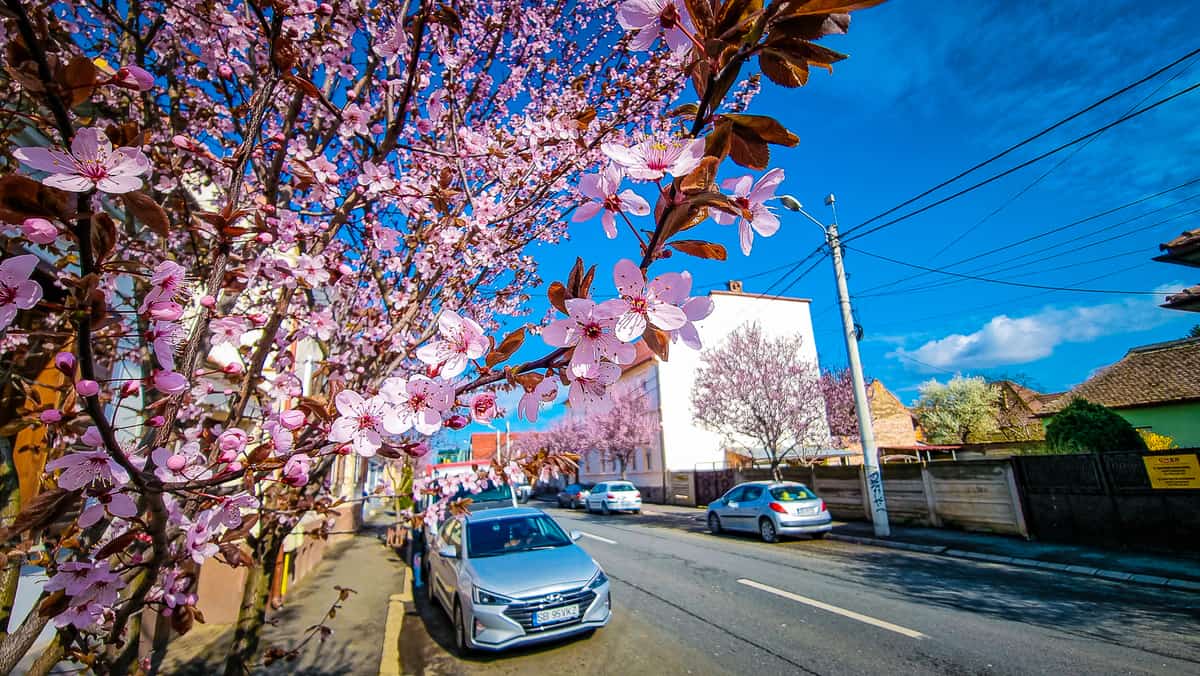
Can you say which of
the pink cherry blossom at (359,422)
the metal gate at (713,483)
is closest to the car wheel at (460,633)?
the pink cherry blossom at (359,422)

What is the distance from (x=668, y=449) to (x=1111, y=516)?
21392mm

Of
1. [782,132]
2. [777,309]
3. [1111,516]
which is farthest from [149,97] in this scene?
[777,309]

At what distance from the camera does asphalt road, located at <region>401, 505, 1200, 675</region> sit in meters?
4.78

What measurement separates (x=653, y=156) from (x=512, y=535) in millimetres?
6759

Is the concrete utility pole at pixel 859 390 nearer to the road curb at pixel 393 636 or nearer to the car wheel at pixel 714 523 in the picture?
the car wheel at pixel 714 523

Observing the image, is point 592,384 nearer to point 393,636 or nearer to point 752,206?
point 752,206

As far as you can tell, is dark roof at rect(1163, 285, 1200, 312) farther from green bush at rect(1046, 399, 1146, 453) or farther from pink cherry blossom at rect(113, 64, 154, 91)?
pink cherry blossom at rect(113, 64, 154, 91)

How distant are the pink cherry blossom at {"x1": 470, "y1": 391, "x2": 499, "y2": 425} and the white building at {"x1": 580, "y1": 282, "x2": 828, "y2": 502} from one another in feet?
84.8

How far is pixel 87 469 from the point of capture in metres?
1.16

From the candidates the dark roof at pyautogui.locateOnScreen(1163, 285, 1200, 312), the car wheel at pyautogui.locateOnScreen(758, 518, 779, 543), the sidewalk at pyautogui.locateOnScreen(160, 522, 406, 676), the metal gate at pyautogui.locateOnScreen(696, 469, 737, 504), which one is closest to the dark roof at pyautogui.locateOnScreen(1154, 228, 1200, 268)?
the dark roof at pyautogui.locateOnScreen(1163, 285, 1200, 312)

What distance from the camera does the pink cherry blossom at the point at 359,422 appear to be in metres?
1.29

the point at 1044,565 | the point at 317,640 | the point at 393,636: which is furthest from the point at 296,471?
the point at 1044,565

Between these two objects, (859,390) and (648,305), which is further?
(859,390)

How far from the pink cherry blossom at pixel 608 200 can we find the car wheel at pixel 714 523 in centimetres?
1492
